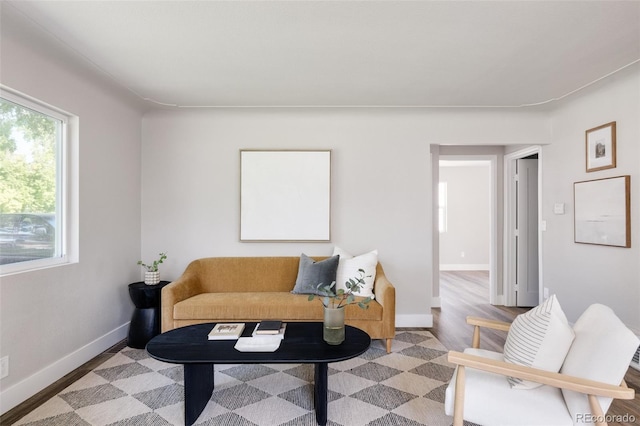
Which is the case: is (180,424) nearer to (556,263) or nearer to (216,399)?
(216,399)

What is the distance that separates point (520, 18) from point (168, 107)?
11.2 feet

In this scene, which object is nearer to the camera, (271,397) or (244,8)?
(244,8)

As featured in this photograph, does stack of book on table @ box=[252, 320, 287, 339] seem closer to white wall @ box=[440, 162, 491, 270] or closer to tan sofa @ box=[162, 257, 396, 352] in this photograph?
tan sofa @ box=[162, 257, 396, 352]

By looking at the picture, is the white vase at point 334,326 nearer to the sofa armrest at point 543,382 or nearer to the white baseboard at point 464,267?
the sofa armrest at point 543,382

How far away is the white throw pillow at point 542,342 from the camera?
5.48 feet

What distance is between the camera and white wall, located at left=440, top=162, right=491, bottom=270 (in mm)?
8367

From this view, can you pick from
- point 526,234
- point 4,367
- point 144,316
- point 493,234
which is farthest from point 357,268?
point 526,234

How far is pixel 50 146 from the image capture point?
9.19 ft

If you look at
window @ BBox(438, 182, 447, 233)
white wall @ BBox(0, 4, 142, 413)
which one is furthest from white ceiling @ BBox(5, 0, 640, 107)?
window @ BBox(438, 182, 447, 233)

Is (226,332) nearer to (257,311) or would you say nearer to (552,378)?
(257,311)

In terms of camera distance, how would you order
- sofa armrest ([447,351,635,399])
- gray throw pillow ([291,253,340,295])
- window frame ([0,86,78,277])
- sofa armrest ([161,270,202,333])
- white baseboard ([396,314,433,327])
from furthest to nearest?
white baseboard ([396,314,433,327]) < gray throw pillow ([291,253,340,295]) < sofa armrest ([161,270,202,333]) < window frame ([0,86,78,277]) < sofa armrest ([447,351,635,399])

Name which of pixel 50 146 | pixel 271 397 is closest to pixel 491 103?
pixel 271 397

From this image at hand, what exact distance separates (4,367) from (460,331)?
3961 mm

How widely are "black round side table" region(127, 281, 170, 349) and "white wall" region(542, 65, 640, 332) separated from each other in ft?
14.0
